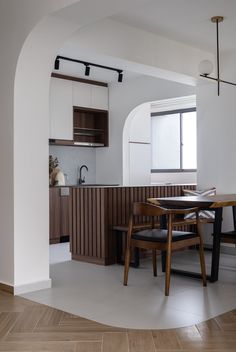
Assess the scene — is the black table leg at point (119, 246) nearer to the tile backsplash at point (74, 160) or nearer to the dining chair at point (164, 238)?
the dining chair at point (164, 238)

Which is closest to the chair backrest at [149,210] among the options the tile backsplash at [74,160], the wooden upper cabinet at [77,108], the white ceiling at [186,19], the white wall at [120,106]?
the white ceiling at [186,19]

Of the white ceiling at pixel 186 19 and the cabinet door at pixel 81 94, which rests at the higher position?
the white ceiling at pixel 186 19

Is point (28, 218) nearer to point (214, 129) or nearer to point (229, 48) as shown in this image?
point (214, 129)

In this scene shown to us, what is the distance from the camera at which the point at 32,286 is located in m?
3.83

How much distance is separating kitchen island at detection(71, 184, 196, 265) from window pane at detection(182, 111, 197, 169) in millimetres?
2643

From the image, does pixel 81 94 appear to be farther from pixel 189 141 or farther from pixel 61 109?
pixel 189 141

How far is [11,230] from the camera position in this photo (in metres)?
3.80

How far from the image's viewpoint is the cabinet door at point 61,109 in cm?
692

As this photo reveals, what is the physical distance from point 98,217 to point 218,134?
203cm

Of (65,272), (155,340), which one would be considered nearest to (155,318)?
(155,340)

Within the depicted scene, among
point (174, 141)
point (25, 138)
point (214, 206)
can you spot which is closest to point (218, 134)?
point (214, 206)

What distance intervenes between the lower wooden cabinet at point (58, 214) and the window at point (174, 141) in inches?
91.6

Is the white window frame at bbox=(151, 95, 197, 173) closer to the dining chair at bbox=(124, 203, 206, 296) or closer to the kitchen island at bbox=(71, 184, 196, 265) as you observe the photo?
the kitchen island at bbox=(71, 184, 196, 265)

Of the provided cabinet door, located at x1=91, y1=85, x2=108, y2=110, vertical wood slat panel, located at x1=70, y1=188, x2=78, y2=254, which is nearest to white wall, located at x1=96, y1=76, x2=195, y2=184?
cabinet door, located at x1=91, y1=85, x2=108, y2=110
